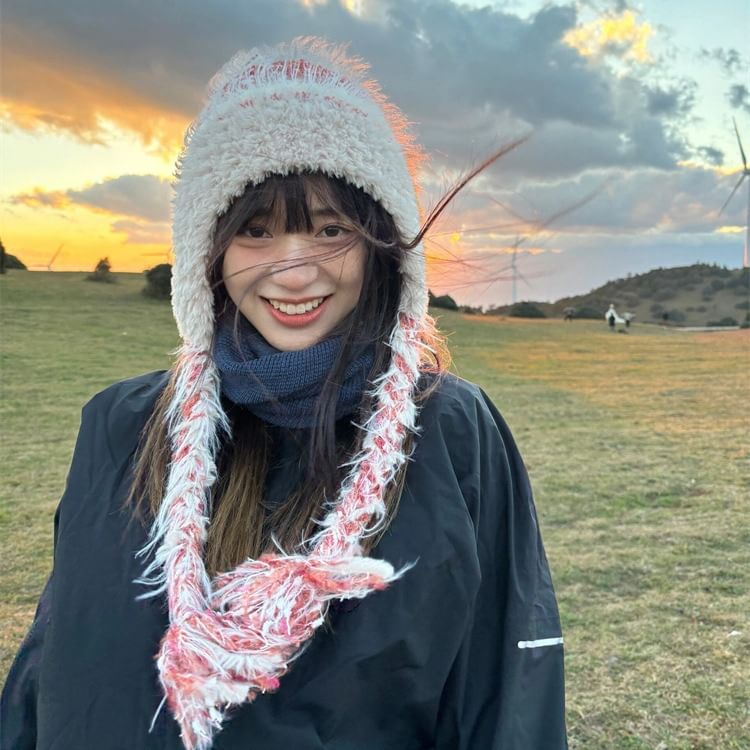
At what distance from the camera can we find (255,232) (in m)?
1.52

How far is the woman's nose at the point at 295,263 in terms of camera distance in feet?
4.79

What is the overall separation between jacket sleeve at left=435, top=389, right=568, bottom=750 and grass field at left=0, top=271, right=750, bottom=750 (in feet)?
2.14

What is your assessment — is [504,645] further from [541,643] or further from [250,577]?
[250,577]

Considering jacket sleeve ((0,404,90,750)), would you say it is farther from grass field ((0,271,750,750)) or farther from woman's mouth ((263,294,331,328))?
grass field ((0,271,750,750))

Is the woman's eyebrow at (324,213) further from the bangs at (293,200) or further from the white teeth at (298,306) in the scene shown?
the white teeth at (298,306)

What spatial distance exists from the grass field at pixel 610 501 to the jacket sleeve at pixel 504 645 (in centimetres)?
65

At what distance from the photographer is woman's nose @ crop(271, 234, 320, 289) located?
4.79 feet

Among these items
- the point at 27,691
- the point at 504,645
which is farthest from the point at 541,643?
the point at 27,691

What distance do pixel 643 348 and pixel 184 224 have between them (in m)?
18.3

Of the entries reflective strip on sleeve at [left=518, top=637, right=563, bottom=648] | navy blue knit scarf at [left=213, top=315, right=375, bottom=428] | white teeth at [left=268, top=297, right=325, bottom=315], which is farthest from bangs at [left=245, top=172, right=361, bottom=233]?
reflective strip on sleeve at [left=518, top=637, right=563, bottom=648]

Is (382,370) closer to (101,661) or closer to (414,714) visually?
(414,714)

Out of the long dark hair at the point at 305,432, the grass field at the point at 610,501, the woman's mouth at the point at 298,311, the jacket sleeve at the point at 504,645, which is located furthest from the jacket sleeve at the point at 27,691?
the grass field at the point at 610,501

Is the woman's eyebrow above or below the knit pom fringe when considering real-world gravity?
above

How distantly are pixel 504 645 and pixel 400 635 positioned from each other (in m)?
0.26
